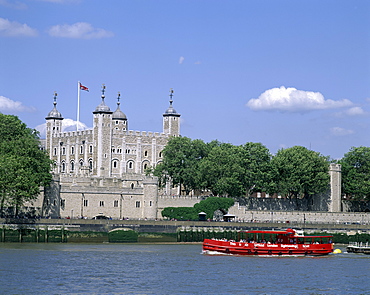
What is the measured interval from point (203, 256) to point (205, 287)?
64.3 ft

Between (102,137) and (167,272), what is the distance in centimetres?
7284

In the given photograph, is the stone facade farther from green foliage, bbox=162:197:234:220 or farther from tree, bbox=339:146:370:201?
tree, bbox=339:146:370:201

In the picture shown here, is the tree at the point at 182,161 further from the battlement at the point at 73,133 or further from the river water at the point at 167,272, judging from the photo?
the river water at the point at 167,272

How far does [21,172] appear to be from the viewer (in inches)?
3698

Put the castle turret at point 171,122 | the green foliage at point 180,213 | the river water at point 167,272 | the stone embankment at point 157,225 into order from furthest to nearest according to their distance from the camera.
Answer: the castle turret at point 171,122
the green foliage at point 180,213
the stone embankment at point 157,225
the river water at point 167,272

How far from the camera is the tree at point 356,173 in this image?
125 m

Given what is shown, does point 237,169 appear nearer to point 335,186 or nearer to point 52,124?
point 335,186

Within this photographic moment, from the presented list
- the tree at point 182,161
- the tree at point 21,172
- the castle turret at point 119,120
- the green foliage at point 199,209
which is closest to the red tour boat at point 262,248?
the tree at point 21,172

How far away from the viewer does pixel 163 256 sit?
7769 centimetres

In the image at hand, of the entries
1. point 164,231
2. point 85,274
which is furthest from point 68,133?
point 85,274

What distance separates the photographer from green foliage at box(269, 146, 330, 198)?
120312mm

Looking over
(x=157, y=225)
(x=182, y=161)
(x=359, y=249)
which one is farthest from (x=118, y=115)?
(x=359, y=249)

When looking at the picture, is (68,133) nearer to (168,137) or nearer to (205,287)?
(168,137)

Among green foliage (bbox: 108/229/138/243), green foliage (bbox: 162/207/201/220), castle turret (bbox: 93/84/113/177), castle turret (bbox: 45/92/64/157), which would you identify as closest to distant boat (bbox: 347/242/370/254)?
green foliage (bbox: 108/229/138/243)
